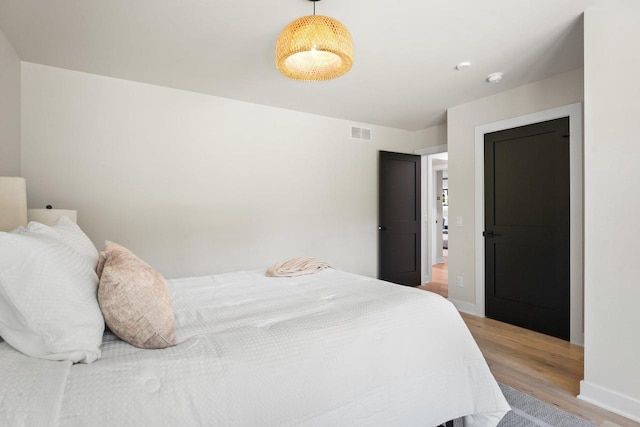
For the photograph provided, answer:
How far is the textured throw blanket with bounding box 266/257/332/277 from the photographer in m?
2.46

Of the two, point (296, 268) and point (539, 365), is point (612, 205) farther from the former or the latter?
point (296, 268)

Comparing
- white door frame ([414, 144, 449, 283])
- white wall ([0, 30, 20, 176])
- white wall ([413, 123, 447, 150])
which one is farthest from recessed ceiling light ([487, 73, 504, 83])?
white wall ([0, 30, 20, 176])

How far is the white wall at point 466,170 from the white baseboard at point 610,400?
181 centimetres

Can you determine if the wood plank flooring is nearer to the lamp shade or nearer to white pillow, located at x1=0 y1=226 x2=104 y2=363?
the lamp shade

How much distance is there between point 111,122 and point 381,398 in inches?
129

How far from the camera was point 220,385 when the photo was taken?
1.07 m

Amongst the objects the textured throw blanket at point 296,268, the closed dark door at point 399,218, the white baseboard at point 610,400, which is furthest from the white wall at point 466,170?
the textured throw blanket at point 296,268

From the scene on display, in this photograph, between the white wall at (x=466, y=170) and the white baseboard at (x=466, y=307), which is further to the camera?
the white baseboard at (x=466, y=307)

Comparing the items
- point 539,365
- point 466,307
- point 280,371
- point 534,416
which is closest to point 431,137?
point 466,307

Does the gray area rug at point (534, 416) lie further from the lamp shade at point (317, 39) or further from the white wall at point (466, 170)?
the lamp shade at point (317, 39)

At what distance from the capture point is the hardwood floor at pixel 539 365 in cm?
204

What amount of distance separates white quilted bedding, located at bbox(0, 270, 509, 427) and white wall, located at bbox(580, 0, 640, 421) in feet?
2.90

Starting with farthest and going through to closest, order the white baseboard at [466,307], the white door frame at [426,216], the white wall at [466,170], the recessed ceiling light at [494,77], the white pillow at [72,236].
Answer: the white door frame at [426,216]
the white baseboard at [466,307]
the white wall at [466,170]
the recessed ceiling light at [494,77]
the white pillow at [72,236]

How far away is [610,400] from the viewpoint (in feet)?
6.54
